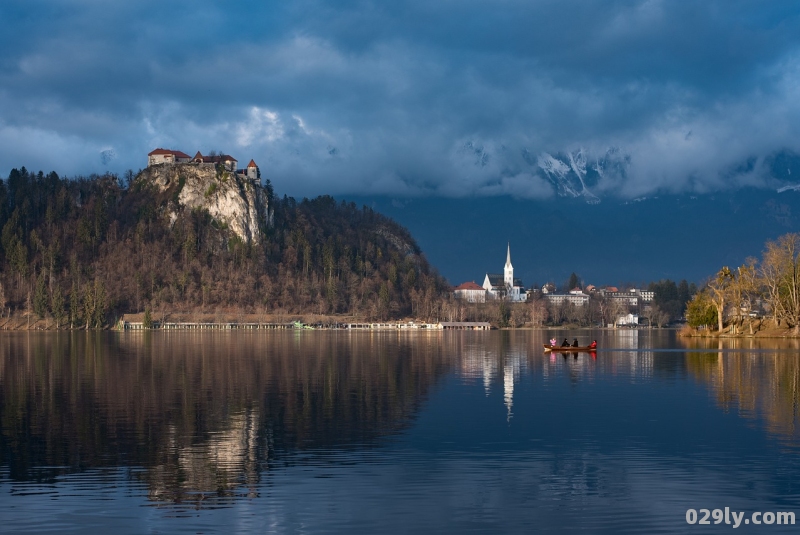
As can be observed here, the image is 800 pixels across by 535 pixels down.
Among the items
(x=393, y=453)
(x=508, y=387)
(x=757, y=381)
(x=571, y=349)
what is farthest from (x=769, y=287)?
(x=393, y=453)

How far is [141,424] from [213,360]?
2005 inches

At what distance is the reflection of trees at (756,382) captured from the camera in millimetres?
51438

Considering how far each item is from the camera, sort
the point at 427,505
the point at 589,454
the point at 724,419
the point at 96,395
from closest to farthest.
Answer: the point at 427,505, the point at 589,454, the point at 724,419, the point at 96,395

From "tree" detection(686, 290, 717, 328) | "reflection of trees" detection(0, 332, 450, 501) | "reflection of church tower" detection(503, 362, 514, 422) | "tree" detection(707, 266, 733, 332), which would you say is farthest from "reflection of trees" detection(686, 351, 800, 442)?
"tree" detection(686, 290, 717, 328)

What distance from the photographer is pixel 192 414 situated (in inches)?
2029

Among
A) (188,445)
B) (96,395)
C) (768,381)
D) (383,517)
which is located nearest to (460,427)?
(188,445)

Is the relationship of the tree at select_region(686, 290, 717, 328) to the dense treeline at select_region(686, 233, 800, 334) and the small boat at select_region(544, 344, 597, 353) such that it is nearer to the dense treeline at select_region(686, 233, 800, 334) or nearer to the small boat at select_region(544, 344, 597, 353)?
the dense treeline at select_region(686, 233, 800, 334)

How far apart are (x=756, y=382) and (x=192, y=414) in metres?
41.5

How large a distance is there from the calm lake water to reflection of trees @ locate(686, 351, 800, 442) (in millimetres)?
371

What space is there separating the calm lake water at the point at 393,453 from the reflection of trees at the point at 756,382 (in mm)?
371

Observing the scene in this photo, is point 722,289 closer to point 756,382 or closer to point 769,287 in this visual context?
point 769,287

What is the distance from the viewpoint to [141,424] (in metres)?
47.4

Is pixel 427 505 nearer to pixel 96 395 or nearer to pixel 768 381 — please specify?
pixel 96 395

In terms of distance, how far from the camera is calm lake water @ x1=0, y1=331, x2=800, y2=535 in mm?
29484
